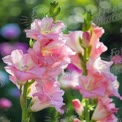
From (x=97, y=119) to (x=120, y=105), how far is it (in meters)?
1.26

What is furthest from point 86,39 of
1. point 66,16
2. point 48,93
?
point 66,16

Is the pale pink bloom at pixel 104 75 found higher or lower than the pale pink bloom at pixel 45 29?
lower

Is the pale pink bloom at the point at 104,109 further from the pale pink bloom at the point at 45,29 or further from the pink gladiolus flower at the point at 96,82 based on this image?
the pale pink bloom at the point at 45,29

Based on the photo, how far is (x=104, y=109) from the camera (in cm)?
135

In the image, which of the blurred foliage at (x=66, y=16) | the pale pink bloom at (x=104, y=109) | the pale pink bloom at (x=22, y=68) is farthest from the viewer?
the blurred foliage at (x=66, y=16)

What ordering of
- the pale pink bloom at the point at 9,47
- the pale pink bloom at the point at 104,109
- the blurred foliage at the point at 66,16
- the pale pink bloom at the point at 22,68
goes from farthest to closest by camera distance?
1. the pale pink bloom at the point at 9,47
2. the blurred foliage at the point at 66,16
3. the pale pink bloom at the point at 104,109
4. the pale pink bloom at the point at 22,68

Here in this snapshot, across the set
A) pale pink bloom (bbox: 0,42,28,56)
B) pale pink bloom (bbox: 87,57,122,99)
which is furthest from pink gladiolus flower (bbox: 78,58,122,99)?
pale pink bloom (bbox: 0,42,28,56)

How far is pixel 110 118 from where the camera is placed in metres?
1.34

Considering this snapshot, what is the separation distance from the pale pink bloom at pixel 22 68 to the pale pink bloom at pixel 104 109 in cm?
18

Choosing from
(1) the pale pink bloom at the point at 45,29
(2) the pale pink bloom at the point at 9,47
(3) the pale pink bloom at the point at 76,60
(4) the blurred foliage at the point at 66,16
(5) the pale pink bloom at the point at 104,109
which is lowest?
(2) the pale pink bloom at the point at 9,47

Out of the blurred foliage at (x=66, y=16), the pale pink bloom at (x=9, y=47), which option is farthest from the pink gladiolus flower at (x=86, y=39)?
the pale pink bloom at (x=9, y=47)

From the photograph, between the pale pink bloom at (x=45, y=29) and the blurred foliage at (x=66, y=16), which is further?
the blurred foliage at (x=66, y=16)

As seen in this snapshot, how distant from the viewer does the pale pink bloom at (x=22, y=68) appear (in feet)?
4.07

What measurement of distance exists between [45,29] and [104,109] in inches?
9.0
